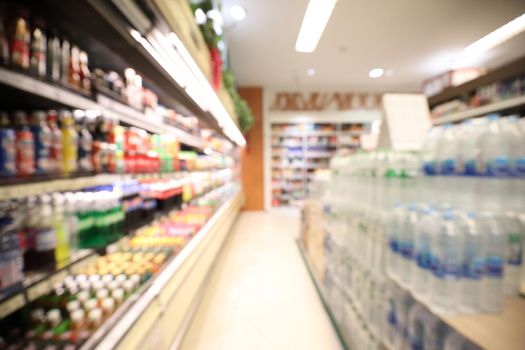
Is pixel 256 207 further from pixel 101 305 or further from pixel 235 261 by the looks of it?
pixel 101 305

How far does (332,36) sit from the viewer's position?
4621 mm

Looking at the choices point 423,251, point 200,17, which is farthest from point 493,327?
point 200,17

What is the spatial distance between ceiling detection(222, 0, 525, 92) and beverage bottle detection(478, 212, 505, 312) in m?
3.76

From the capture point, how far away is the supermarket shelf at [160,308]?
1.14 m

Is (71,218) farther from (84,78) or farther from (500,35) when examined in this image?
(500,35)

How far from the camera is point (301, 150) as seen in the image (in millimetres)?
7988

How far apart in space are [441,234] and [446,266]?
117mm

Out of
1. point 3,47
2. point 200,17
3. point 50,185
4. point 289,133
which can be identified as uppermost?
point 200,17

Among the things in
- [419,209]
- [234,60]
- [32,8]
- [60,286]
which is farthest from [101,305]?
[234,60]

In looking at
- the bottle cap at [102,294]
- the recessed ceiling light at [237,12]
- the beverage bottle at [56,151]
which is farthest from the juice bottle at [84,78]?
the recessed ceiling light at [237,12]

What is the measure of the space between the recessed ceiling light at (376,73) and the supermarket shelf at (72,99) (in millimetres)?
6048

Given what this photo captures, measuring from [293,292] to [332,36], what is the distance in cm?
440

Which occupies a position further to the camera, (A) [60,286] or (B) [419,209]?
(A) [60,286]

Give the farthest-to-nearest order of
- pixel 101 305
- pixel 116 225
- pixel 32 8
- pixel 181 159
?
pixel 181 159
pixel 116 225
pixel 101 305
pixel 32 8
